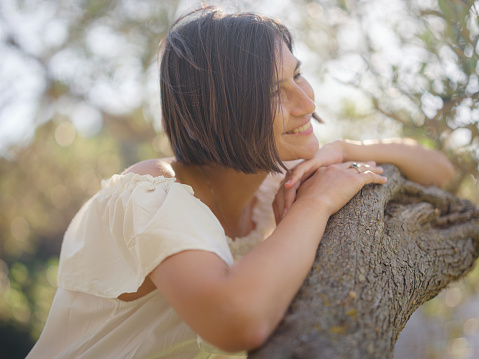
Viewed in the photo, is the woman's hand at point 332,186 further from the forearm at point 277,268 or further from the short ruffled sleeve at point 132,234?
the short ruffled sleeve at point 132,234

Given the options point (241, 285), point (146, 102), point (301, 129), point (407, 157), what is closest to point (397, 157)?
point (407, 157)

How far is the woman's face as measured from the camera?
168cm

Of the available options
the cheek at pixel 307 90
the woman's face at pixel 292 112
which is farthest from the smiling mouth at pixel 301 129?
the cheek at pixel 307 90

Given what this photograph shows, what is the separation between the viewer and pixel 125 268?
55.9 inches

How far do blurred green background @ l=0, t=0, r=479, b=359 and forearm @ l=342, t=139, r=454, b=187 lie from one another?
7.2 inches

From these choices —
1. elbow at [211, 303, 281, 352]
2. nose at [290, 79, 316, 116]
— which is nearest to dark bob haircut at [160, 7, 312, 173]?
nose at [290, 79, 316, 116]

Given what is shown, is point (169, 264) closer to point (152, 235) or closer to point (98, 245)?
point (152, 235)

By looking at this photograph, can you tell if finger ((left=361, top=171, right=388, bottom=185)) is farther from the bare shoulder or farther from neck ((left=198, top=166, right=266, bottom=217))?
the bare shoulder

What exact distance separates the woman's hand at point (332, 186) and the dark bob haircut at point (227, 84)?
152mm

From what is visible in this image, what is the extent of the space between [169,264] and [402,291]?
74 cm

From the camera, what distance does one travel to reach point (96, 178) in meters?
7.67

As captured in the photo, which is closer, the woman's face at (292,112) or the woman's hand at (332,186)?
the woman's hand at (332,186)

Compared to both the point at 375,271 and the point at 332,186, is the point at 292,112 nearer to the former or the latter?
the point at 332,186

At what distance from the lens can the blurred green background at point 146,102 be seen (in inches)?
89.0
